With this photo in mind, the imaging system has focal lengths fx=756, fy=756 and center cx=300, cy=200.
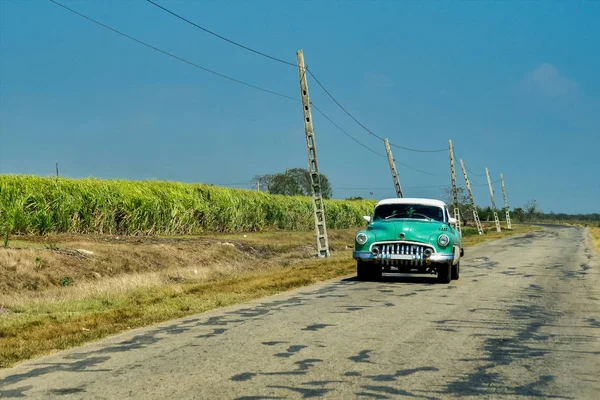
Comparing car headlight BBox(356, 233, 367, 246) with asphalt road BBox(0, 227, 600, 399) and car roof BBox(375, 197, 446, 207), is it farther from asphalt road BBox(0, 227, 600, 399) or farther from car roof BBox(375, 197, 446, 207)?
asphalt road BBox(0, 227, 600, 399)

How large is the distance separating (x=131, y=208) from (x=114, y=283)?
1245 centimetres

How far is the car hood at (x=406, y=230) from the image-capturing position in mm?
16516

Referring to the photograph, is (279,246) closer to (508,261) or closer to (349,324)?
(508,261)

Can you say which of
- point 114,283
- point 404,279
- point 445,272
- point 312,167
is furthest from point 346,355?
point 312,167

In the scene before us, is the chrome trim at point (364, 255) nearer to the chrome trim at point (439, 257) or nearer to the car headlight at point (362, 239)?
the car headlight at point (362, 239)

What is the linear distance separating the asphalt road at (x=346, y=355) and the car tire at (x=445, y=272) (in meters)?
3.16

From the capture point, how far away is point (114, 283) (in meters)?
17.8

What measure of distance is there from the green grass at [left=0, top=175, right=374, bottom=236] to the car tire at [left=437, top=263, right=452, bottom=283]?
521 inches

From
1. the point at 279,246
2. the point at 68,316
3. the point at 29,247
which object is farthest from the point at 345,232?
the point at 68,316

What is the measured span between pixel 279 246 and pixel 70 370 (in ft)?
83.4

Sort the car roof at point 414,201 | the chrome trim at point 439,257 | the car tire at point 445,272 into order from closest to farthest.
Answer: the chrome trim at point 439,257 → the car tire at point 445,272 → the car roof at point 414,201

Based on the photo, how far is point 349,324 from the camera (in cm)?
1019

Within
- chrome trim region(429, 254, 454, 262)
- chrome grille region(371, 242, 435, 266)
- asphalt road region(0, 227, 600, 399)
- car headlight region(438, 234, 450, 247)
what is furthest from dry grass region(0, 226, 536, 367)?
car headlight region(438, 234, 450, 247)

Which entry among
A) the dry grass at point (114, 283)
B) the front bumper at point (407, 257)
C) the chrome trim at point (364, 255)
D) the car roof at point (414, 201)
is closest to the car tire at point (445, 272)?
the front bumper at point (407, 257)
